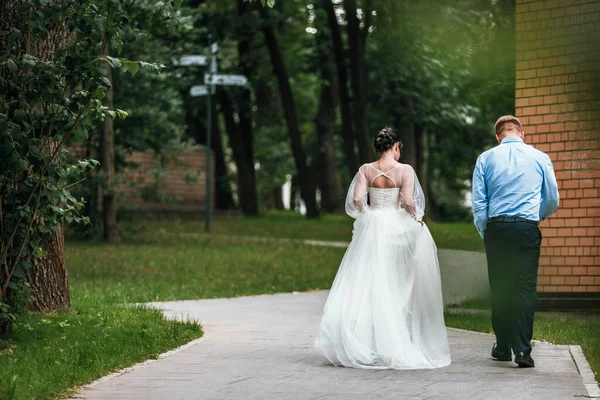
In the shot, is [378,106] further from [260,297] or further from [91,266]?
[260,297]

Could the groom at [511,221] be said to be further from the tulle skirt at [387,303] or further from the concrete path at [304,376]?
the tulle skirt at [387,303]

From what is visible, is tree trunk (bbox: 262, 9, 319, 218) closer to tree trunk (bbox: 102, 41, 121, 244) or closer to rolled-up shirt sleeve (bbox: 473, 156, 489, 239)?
tree trunk (bbox: 102, 41, 121, 244)

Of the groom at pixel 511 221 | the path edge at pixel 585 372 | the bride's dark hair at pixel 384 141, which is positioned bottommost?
the path edge at pixel 585 372

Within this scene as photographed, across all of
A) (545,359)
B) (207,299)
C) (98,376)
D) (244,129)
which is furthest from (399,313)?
(244,129)

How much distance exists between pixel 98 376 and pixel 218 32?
22959 mm

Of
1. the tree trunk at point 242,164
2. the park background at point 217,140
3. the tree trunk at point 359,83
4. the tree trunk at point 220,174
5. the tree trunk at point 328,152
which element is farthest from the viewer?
the tree trunk at point 328,152

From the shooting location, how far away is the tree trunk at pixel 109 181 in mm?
19212

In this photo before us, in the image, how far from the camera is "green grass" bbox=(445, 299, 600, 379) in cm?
802

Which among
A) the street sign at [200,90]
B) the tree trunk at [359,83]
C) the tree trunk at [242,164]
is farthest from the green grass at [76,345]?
the tree trunk at [242,164]

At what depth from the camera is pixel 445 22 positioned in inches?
146

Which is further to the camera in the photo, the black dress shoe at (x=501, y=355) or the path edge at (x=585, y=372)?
the black dress shoe at (x=501, y=355)

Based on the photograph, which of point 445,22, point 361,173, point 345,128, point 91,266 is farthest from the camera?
point 345,128

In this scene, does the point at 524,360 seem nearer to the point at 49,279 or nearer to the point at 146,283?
the point at 49,279

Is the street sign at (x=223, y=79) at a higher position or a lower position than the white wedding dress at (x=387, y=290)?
higher
